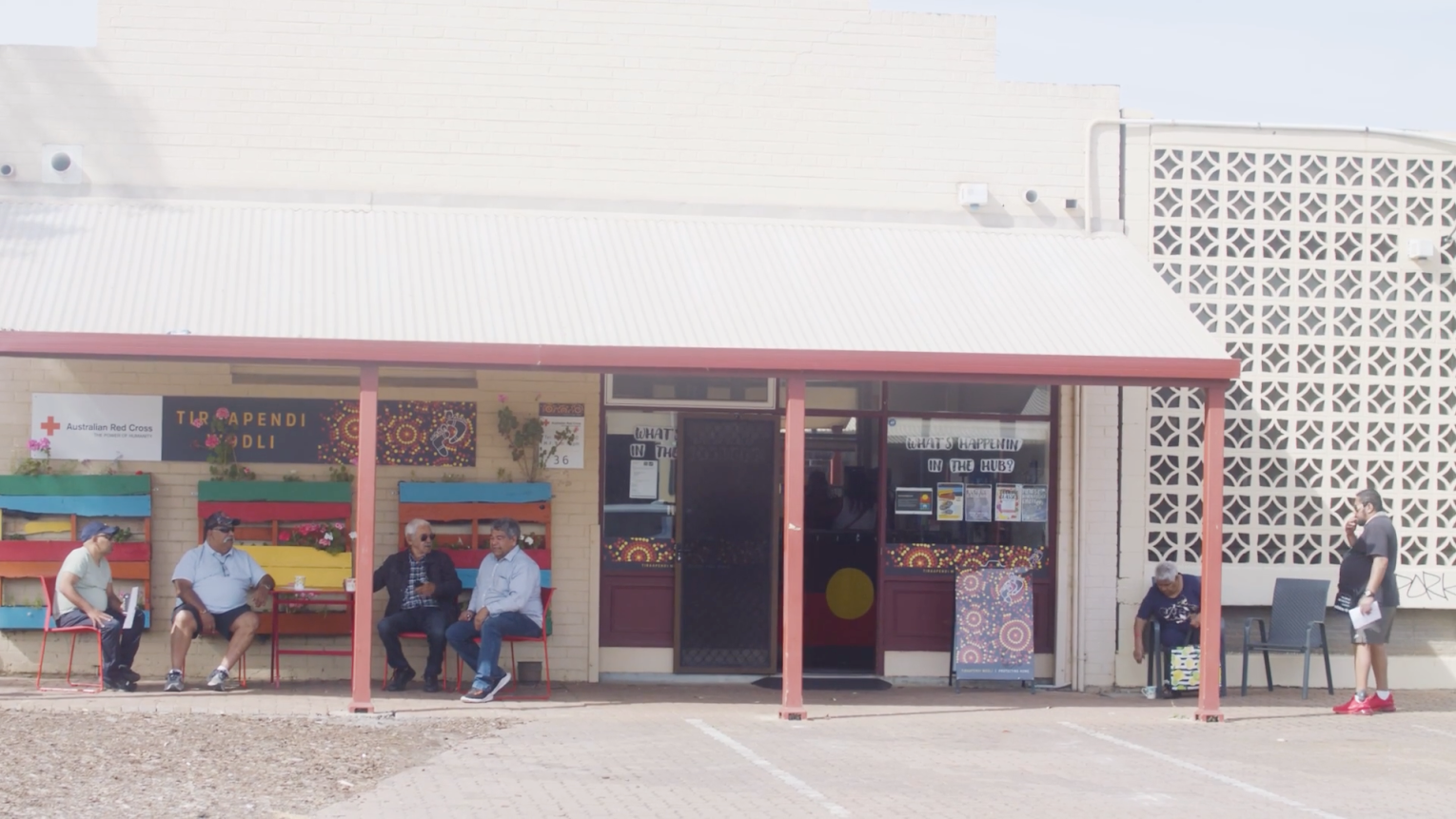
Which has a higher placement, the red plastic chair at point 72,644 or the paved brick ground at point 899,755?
the red plastic chair at point 72,644

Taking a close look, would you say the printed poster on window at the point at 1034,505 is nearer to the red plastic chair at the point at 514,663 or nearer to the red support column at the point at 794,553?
the red support column at the point at 794,553

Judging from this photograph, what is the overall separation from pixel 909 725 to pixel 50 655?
20.5ft

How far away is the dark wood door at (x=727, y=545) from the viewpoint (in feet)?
41.8

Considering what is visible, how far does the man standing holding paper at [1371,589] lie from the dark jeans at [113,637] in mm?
8584

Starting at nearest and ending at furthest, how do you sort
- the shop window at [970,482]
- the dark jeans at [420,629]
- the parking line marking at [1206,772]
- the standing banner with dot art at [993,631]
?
the parking line marking at [1206,772] → the dark jeans at [420,629] → the standing banner with dot art at [993,631] → the shop window at [970,482]

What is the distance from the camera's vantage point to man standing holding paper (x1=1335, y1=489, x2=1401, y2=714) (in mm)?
11547

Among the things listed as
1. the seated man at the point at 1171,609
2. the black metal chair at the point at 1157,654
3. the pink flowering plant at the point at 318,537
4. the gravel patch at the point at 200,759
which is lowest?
the gravel patch at the point at 200,759

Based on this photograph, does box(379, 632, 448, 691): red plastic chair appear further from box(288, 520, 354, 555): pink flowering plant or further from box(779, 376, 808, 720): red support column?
box(779, 376, 808, 720): red support column

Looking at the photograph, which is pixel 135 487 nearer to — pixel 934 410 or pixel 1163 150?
pixel 934 410

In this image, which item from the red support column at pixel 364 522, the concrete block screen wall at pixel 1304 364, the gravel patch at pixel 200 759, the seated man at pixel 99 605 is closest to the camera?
the gravel patch at pixel 200 759

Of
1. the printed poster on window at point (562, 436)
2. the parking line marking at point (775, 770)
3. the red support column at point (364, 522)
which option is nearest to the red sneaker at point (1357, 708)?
the parking line marking at point (775, 770)

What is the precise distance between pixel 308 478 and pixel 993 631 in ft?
17.6

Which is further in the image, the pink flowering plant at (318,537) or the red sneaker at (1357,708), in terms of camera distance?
the pink flowering plant at (318,537)

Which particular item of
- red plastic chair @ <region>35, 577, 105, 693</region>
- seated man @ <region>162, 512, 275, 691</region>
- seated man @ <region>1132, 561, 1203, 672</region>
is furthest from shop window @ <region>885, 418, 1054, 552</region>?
red plastic chair @ <region>35, 577, 105, 693</region>
